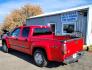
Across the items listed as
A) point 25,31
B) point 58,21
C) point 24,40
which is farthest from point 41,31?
point 58,21

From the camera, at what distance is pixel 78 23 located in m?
15.3

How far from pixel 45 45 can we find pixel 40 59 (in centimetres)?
82

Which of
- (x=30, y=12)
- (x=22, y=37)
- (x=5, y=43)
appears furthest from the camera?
(x=30, y=12)

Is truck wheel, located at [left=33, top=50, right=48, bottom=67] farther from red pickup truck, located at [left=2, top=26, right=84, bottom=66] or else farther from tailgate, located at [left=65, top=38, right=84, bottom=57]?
tailgate, located at [left=65, top=38, right=84, bottom=57]

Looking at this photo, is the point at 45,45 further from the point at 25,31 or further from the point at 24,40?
the point at 25,31

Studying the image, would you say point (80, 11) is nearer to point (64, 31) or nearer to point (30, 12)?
point (64, 31)

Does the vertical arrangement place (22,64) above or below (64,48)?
below

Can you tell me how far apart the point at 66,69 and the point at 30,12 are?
129ft

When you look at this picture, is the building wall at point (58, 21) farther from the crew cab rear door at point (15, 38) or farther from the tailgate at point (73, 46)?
the tailgate at point (73, 46)

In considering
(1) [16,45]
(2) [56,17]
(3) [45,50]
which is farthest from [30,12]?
(3) [45,50]

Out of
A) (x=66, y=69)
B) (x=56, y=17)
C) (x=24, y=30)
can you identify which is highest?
(x=56, y=17)

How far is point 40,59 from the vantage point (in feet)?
26.0

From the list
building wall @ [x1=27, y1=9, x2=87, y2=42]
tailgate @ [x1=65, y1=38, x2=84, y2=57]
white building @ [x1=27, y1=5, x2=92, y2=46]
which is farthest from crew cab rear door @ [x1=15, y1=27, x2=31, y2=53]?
building wall @ [x1=27, y1=9, x2=87, y2=42]

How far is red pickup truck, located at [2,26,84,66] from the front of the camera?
691cm
